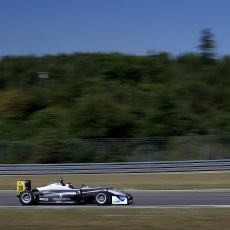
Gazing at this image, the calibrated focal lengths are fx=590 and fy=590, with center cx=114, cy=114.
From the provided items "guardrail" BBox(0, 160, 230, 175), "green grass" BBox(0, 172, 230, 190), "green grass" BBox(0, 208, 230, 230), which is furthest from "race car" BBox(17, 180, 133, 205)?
"guardrail" BBox(0, 160, 230, 175)

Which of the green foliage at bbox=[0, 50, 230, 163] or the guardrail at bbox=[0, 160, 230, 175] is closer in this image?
the guardrail at bbox=[0, 160, 230, 175]

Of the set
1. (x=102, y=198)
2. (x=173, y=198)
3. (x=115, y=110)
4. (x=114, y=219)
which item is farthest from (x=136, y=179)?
(x=114, y=219)

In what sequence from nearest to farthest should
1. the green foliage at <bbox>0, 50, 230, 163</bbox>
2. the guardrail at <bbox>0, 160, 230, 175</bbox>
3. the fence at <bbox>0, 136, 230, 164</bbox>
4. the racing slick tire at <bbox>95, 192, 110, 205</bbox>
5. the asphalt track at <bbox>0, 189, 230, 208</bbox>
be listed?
the racing slick tire at <bbox>95, 192, 110, 205</bbox>, the asphalt track at <bbox>0, 189, 230, 208</bbox>, the guardrail at <bbox>0, 160, 230, 175</bbox>, the fence at <bbox>0, 136, 230, 164</bbox>, the green foliage at <bbox>0, 50, 230, 163</bbox>

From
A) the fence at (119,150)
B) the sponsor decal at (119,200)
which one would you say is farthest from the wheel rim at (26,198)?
the fence at (119,150)

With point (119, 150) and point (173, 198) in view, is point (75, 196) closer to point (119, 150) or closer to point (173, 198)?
point (173, 198)

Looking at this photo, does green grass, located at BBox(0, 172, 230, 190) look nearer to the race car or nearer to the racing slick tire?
the race car

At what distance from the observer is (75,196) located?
14852mm

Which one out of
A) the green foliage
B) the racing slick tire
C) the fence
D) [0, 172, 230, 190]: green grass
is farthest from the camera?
the green foliage

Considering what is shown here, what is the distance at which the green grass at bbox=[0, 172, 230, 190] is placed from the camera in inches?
906

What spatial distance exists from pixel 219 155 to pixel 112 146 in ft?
17.7

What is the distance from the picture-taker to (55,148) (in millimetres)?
30859

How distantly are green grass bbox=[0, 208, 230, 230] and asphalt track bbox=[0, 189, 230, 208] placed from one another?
1.76 m

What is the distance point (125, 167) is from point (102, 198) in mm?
13343

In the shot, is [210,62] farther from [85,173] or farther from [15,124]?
[85,173]
